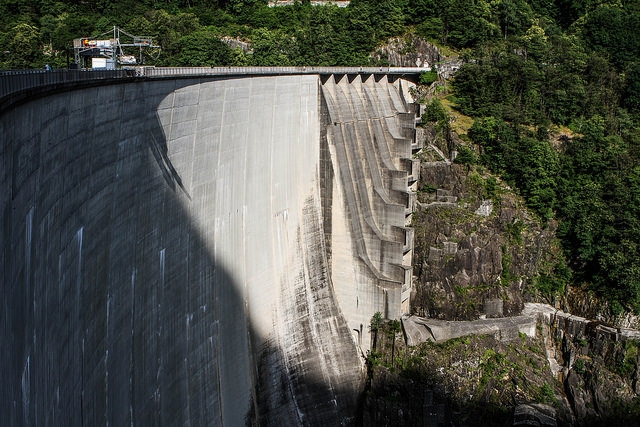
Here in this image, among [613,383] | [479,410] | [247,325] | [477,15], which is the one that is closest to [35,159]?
[247,325]

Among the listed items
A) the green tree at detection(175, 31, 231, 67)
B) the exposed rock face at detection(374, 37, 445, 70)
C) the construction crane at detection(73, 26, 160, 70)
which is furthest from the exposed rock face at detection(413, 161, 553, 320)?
the green tree at detection(175, 31, 231, 67)

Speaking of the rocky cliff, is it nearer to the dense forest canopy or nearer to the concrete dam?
the dense forest canopy

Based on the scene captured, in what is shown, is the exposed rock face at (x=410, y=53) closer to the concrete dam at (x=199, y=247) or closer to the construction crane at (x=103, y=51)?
the concrete dam at (x=199, y=247)

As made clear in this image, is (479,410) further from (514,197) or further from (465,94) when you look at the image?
(465,94)

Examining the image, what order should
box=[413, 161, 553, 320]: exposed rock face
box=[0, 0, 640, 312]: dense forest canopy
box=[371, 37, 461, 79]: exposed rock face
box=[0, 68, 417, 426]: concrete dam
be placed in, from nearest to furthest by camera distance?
box=[0, 68, 417, 426]: concrete dam, box=[413, 161, 553, 320]: exposed rock face, box=[0, 0, 640, 312]: dense forest canopy, box=[371, 37, 461, 79]: exposed rock face

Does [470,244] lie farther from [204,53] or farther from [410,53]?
[204,53]

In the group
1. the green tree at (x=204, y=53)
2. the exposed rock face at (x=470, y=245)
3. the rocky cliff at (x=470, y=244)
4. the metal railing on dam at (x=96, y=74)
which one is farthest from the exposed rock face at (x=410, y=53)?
the metal railing on dam at (x=96, y=74)
